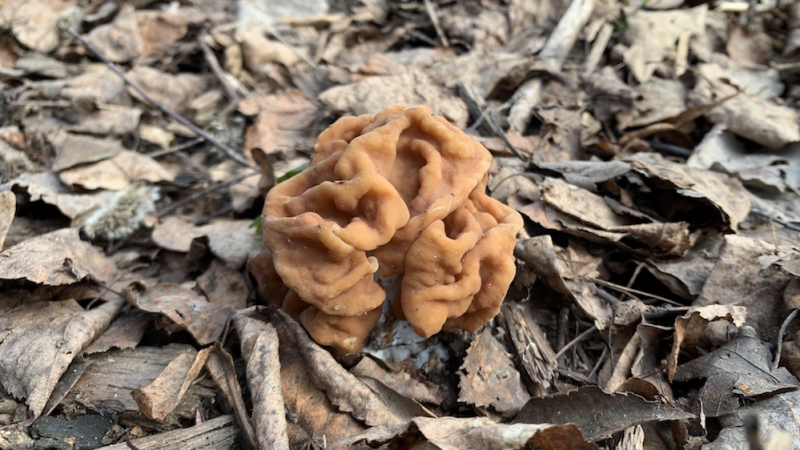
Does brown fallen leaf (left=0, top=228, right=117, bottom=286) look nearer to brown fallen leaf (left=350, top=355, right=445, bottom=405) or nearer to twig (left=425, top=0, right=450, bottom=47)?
brown fallen leaf (left=350, top=355, right=445, bottom=405)

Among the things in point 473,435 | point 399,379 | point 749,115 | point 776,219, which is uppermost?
point 749,115

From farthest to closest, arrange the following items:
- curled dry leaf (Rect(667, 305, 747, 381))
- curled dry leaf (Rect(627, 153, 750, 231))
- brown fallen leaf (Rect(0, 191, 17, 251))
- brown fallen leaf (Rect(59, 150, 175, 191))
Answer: brown fallen leaf (Rect(59, 150, 175, 191)) < curled dry leaf (Rect(627, 153, 750, 231)) < brown fallen leaf (Rect(0, 191, 17, 251)) < curled dry leaf (Rect(667, 305, 747, 381))

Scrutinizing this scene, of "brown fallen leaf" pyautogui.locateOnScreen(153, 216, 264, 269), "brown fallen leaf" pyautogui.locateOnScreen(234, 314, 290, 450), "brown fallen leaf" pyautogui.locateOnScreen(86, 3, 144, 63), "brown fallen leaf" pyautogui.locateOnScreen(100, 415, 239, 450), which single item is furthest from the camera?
"brown fallen leaf" pyautogui.locateOnScreen(86, 3, 144, 63)

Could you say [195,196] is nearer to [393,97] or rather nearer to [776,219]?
[393,97]

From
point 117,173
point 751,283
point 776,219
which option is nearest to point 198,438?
point 117,173

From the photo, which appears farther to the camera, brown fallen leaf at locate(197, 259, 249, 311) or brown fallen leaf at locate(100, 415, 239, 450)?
brown fallen leaf at locate(197, 259, 249, 311)

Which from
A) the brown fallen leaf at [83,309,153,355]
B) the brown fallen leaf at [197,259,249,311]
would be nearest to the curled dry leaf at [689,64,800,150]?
the brown fallen leaf at [197,259,249,311]

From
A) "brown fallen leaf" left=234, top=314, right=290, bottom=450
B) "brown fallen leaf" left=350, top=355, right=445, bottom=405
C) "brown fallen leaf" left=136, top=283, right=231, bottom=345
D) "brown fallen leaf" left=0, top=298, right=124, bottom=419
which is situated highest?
"brown fallen leaf" left=234, top=314, right=290, bottom=450
